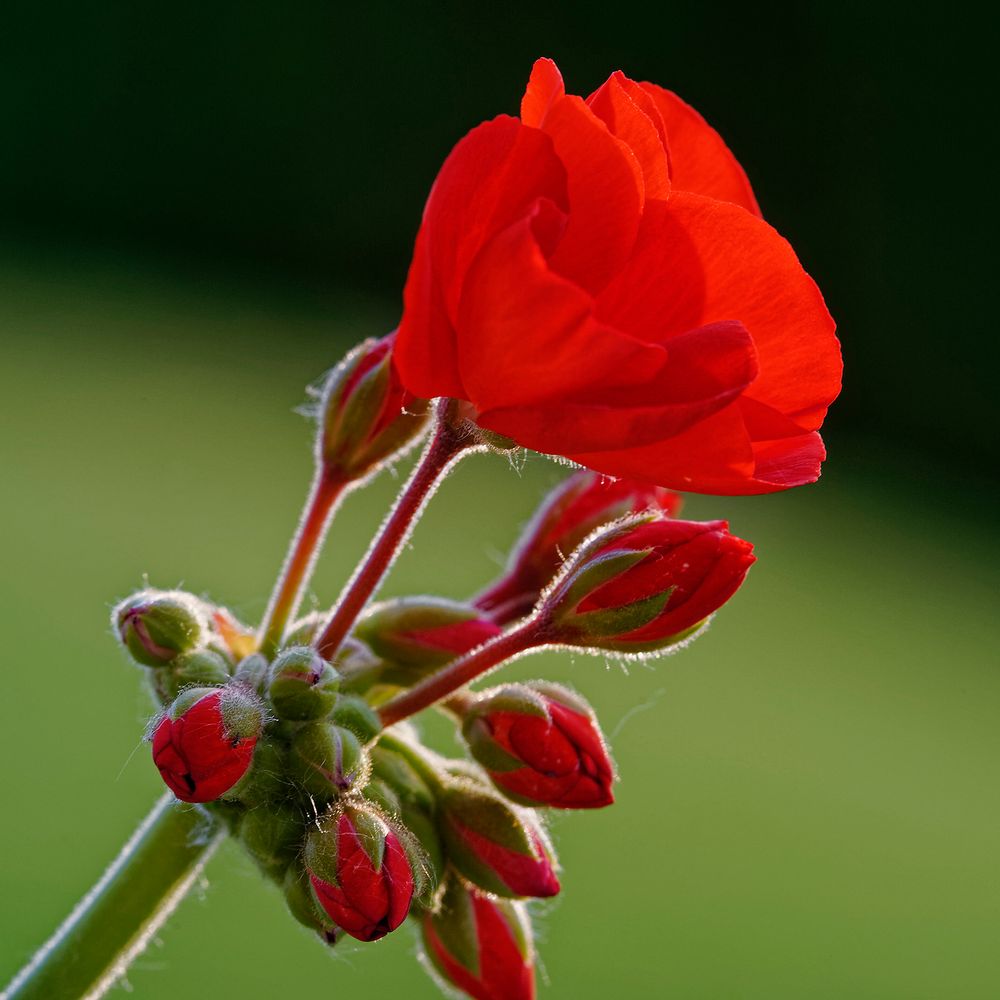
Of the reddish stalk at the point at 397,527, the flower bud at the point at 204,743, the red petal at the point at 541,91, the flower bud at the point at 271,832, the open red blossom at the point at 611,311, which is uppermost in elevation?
the red petal at the point at 541,91

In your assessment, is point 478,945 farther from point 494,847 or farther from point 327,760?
point 327,760

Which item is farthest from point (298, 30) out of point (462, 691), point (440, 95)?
point (462, 691)

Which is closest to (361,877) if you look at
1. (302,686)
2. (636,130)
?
(302,686)

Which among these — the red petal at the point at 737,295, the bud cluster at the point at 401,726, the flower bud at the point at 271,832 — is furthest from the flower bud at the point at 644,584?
the flower bud at the point at 271,832

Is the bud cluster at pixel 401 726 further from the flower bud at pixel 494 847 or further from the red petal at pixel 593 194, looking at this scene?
the red petal at pixel 593 194

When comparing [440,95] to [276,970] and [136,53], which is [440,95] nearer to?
[136,53]

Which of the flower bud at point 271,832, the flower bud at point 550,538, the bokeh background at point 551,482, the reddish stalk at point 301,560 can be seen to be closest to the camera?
the flower bud at point 271,832
